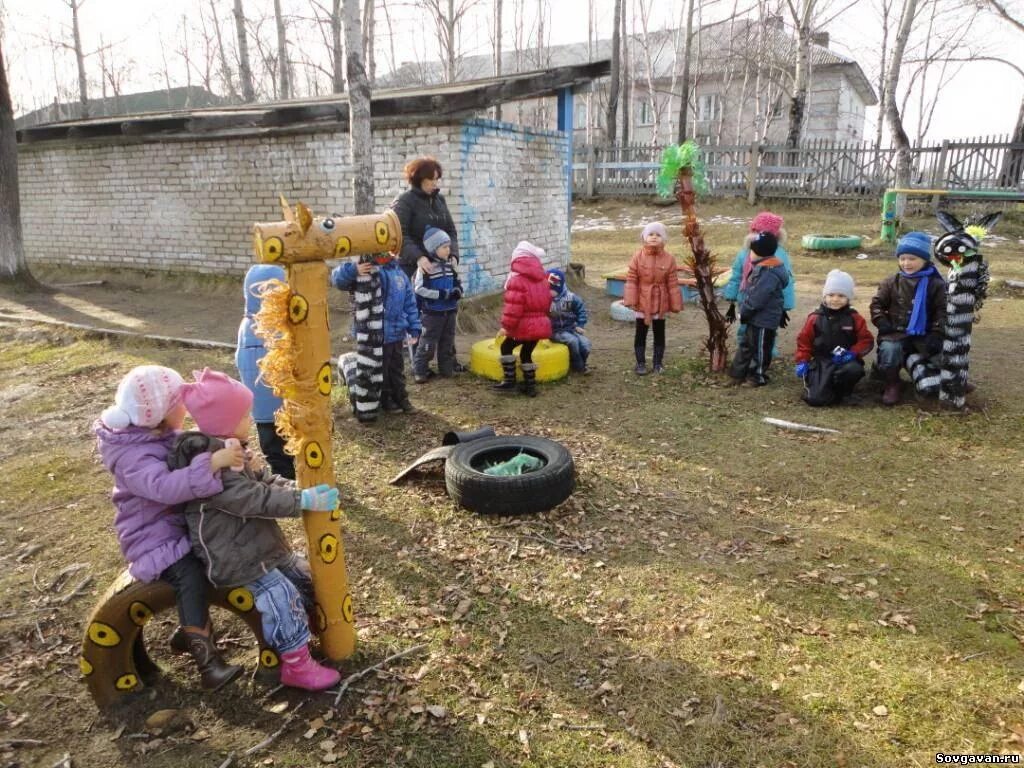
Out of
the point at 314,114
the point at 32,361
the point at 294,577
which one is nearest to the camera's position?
the point at 294,577

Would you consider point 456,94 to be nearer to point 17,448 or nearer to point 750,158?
point 17,448

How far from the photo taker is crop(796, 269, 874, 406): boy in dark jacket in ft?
20.2

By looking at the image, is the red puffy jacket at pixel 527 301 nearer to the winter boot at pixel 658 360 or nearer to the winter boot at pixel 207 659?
the winter boot at pixel 658 360

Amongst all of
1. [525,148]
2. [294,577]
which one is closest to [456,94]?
[525,148]

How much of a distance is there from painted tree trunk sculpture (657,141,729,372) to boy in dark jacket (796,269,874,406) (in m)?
0.96

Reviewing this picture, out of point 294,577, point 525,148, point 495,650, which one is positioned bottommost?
point 495,650

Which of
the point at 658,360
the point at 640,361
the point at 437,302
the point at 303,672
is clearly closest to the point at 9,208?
the point at 437,302

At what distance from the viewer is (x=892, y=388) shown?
6.21m

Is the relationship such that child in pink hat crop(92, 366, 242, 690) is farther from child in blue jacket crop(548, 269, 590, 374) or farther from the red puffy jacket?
child in blue jacket crop(548, 269, 590, 374)

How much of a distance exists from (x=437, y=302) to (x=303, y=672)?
4232 mm

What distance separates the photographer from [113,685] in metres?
2.82

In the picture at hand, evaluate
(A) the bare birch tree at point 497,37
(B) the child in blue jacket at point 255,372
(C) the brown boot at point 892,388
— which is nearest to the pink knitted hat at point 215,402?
(B) the child in blue jacket at point 255,372

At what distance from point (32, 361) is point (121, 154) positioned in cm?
626

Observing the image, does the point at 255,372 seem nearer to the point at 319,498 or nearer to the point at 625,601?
the point at 319,498
